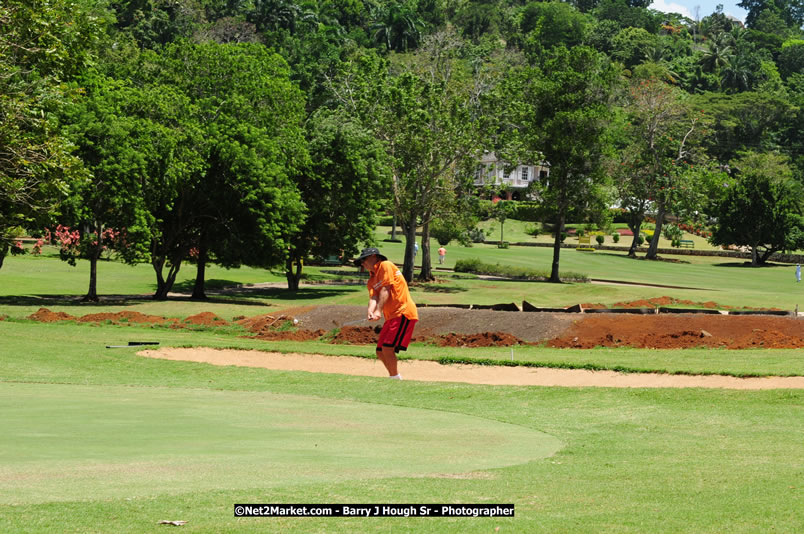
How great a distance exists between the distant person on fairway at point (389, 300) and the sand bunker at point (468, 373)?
231 inches

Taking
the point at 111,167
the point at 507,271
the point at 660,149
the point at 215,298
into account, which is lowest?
the point at 215,298

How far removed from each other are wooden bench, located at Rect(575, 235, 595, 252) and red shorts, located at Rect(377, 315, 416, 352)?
9393 cm

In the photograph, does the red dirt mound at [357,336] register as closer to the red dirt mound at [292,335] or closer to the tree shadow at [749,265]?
the red dirt mound at [292,335]

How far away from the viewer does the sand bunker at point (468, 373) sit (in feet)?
70.9

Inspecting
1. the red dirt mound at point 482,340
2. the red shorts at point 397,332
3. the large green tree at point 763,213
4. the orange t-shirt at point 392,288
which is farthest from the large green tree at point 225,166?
the large green tree at point 763,213

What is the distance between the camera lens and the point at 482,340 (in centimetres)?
3055

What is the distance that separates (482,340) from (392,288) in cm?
1489

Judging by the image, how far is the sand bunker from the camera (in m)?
21.6

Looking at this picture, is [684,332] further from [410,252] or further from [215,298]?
[410,252]

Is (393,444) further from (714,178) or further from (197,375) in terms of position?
(714,178)

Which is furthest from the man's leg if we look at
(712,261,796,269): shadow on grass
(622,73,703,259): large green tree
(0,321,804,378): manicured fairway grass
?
(622,73,703,259): large green tree

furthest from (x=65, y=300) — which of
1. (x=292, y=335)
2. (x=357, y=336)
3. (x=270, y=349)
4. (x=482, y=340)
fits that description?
(x=482, y=340)

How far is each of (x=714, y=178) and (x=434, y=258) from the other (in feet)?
141

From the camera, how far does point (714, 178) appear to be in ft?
365
